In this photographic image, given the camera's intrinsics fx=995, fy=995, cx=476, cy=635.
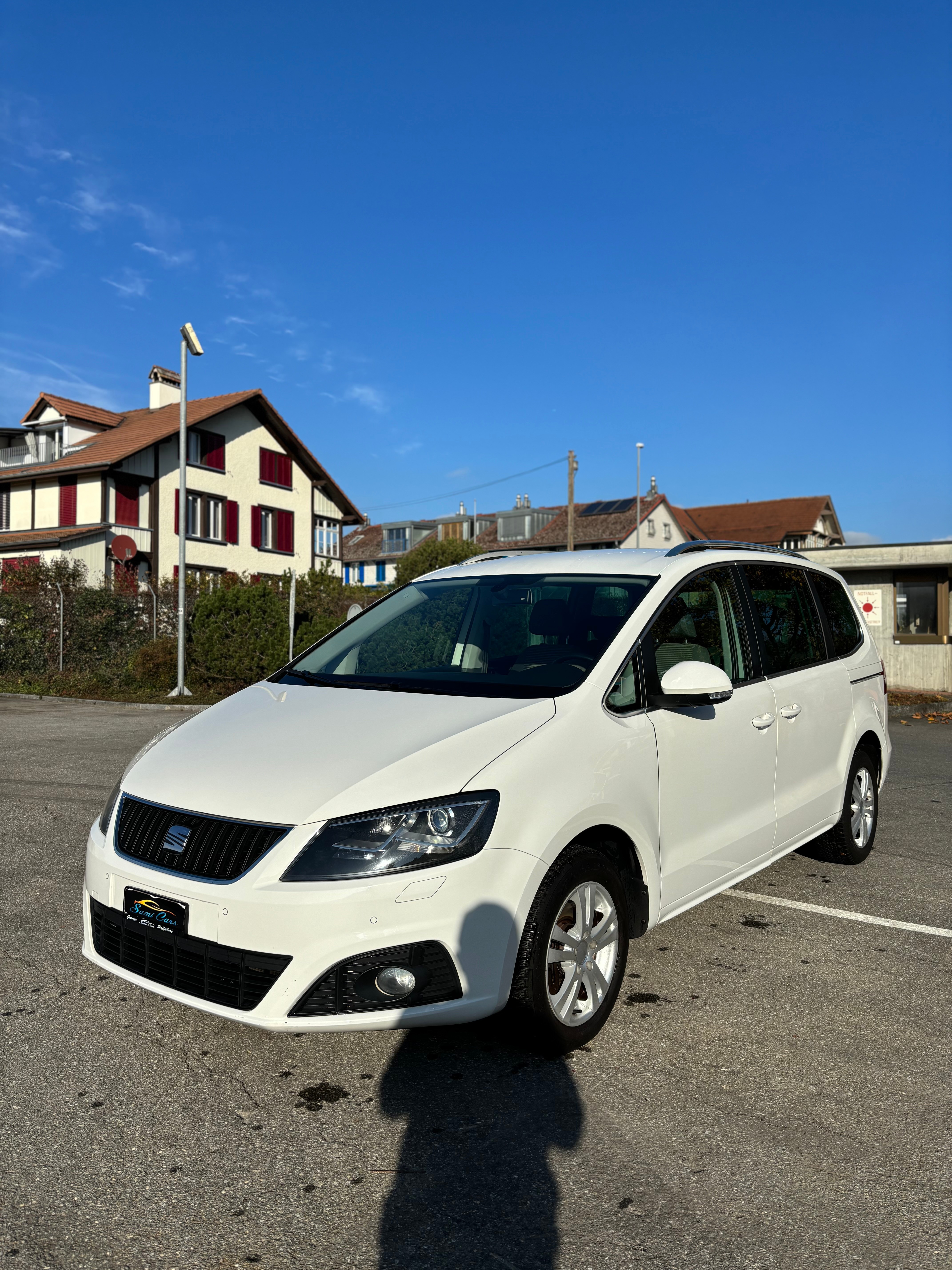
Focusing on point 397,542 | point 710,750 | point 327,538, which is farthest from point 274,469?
Answer: point 710,750

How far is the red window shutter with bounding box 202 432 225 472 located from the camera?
3525 centimetres

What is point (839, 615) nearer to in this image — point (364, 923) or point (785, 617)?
point (785, 617)

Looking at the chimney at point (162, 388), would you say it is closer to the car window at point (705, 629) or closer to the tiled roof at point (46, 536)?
the tiled roof at point (46, 536)

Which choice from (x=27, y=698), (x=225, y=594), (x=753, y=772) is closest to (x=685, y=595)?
(x=753, y=772)

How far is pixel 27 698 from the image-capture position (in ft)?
61.1

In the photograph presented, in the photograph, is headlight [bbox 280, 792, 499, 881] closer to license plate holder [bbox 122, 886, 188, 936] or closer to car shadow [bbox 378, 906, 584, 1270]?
car shadow [bbox 378, 906, 584, 1270]

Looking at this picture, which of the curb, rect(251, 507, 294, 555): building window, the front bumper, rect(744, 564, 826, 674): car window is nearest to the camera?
the front bumper

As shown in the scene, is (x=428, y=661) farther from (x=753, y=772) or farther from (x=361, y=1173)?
(x=361, y=1173)

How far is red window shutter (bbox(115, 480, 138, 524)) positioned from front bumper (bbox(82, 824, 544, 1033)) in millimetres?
31587

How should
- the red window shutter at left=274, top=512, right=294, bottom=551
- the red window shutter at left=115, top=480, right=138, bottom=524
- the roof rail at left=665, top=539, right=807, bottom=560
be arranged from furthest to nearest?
the red window shutter at left=274, top=512, right=294, bottom=551 → the red window shutter at left=115, top=480, right=138, bottom=524 → the roof rail at left=665, top=539, right=807, bottom=560

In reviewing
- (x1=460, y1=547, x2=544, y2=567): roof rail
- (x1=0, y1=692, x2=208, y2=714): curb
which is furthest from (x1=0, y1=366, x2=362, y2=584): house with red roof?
(x1=460, y1=547, x2=544, y2=567): roof rail

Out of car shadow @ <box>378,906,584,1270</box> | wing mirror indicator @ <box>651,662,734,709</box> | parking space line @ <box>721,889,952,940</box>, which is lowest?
car shadow @ <box>378,906,584,1270</box>

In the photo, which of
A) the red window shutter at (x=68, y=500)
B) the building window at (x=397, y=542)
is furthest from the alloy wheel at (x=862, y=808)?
the building window at (x=397, y=542)

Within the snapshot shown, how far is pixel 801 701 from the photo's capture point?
491 cm
